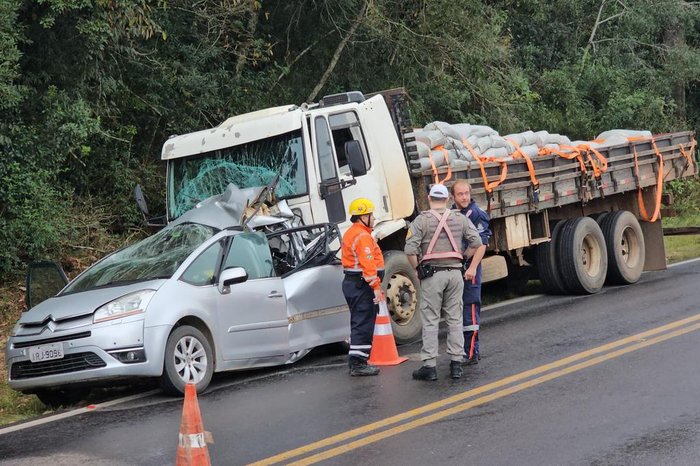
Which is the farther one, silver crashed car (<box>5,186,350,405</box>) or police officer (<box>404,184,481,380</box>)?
police officer (<box>404,184,481,380</box>)

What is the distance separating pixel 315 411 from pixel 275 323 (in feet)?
6.39

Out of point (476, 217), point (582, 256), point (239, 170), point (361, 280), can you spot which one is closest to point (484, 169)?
point (582, 256)

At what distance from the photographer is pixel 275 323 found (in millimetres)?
10172

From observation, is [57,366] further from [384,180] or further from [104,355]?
[384,180]

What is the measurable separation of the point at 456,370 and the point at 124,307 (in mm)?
2764

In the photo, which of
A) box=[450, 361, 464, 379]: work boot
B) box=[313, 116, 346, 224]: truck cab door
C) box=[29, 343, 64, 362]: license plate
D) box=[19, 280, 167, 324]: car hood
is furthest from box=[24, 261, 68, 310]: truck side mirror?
box=[450, 361, 464, 379]: work boot

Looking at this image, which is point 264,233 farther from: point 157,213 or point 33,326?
point 157,213

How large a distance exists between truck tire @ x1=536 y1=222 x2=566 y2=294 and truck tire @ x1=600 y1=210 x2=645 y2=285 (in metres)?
1.01

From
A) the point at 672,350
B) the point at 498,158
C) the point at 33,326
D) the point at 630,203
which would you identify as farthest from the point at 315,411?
the point at 630,203

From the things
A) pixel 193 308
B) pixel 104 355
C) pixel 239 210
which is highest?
pixel 239 210

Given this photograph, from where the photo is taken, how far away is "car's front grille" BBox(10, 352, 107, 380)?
29.7 feet

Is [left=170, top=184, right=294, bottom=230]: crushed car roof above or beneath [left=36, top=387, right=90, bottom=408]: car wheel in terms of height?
above

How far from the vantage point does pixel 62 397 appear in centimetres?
978

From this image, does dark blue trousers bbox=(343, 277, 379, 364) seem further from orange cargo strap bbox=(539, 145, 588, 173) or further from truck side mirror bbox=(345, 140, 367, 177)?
orange cargo strap bbox=(539, 145, 588, 173)
